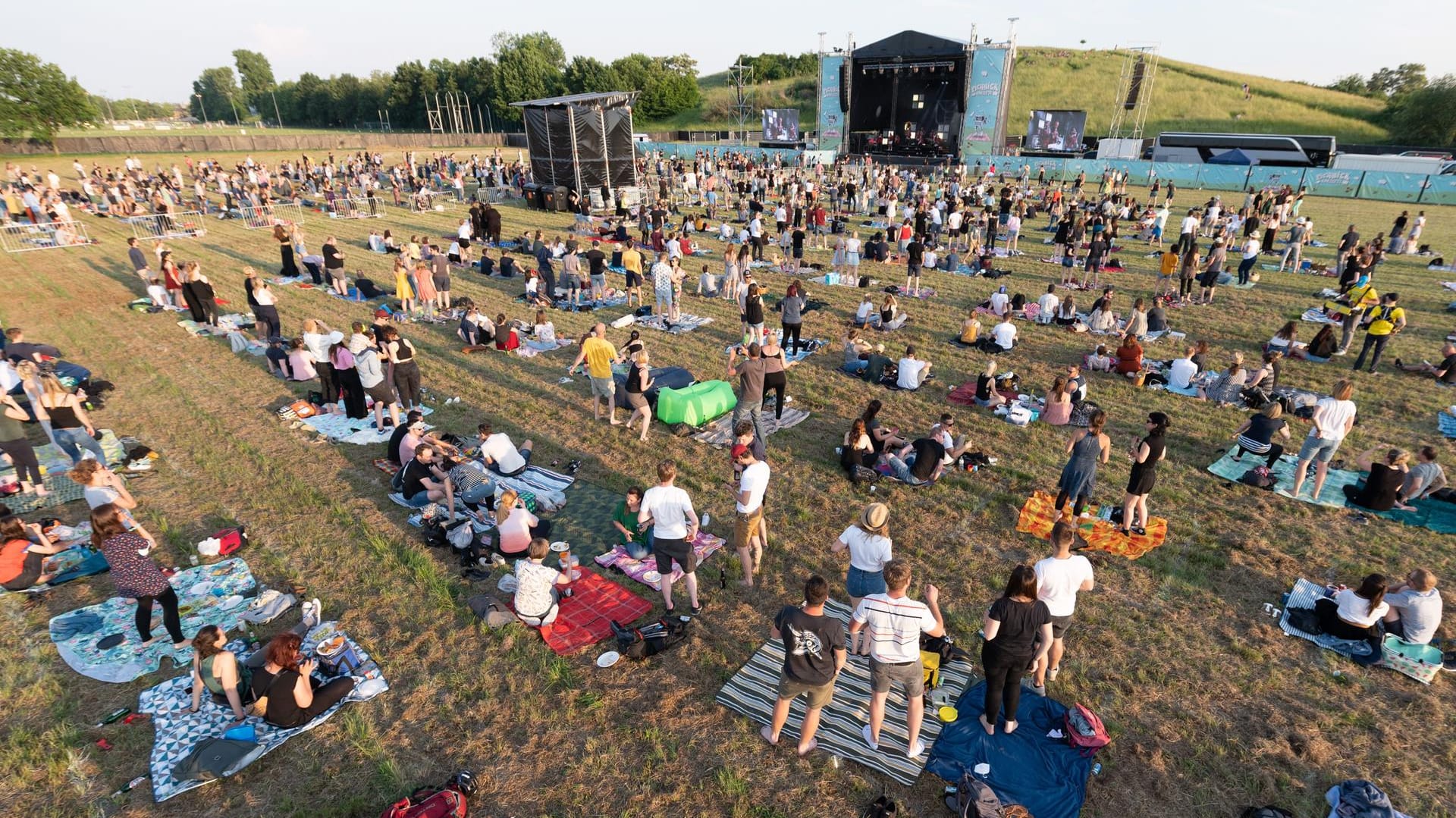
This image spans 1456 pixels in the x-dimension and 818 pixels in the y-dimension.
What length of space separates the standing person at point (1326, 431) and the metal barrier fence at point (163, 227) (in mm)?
35504

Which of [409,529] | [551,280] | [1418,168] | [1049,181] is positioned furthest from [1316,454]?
[1418,168]

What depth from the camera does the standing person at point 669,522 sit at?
654 centimetres

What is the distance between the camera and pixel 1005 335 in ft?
48.0

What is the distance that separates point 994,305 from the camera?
17.3m

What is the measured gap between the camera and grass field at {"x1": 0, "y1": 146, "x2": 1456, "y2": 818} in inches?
212

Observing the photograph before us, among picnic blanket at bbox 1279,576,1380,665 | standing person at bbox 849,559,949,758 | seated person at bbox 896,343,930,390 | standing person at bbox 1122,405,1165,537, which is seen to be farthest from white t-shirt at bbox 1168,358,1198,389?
standing person at bbox 849,559,949,758

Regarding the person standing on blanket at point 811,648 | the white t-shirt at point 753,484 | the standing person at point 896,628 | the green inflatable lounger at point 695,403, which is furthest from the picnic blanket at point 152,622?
the standing person at point 896,628

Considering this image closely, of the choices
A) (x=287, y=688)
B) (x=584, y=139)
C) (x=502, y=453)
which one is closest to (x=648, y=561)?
(x=502, y=453)

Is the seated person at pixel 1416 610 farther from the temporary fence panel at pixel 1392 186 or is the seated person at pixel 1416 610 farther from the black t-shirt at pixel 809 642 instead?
the temporary fence panel at pixel 1392 186

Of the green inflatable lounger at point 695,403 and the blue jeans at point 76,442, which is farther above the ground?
the blue jeans at point 76,442

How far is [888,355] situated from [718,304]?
218 inches

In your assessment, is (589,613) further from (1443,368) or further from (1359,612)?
(1443,368)

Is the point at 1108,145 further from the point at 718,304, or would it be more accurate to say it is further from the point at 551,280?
the point at 551,280

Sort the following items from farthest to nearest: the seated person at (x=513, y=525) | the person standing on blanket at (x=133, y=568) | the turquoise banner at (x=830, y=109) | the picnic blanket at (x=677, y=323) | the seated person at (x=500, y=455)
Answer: the turquoise banner at (x=830, y=109), the picnic blanket at (x=677, y=323), the seated person at (x=500, y=455), the seated person at (x=513, y=525), the person standing on blanket at (x=133, y=568)
